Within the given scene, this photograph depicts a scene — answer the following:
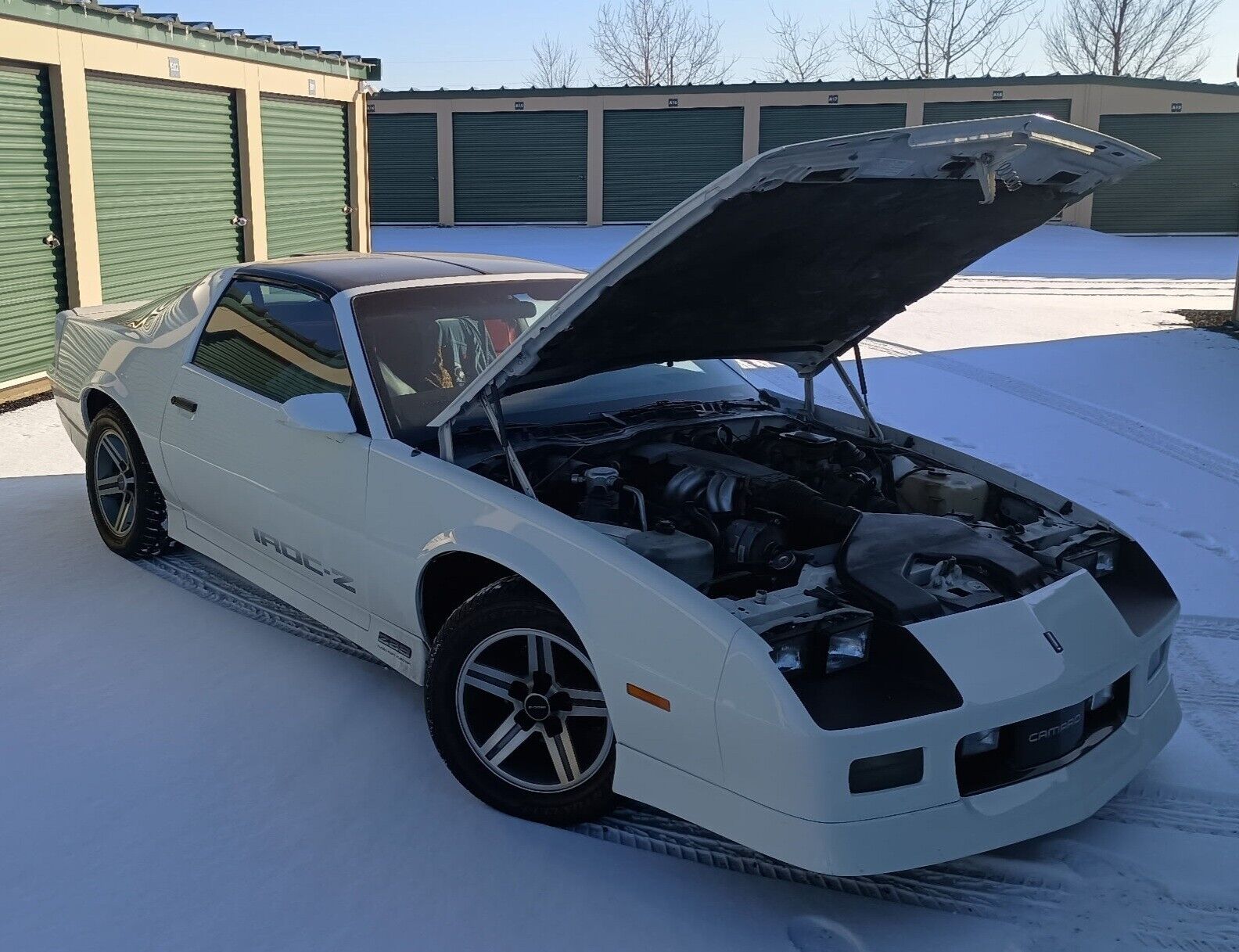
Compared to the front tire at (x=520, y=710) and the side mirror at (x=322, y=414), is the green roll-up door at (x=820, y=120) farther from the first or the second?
the front tire at (x=520, y=710)

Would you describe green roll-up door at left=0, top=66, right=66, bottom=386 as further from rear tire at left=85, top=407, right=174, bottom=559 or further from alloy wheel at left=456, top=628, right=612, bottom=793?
alloy wheel at left=456, top=628, right=612, bottom=793

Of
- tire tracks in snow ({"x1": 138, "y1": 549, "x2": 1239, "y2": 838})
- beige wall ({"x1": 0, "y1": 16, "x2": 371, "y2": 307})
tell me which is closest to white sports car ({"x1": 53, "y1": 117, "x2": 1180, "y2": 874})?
tire tracks in snow ({"x1": 138, "y1": 549, "x2": 1239, "y2": 838})

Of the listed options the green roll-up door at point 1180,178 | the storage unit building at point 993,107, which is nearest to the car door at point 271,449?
the storage unit building at point 993,107

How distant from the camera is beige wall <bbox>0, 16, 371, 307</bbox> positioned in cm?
890

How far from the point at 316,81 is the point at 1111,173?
12208 millimetres

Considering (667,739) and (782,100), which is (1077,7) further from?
(667,739)

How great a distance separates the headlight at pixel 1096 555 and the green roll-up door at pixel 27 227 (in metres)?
8.24

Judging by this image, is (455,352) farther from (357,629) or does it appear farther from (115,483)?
(115,483)

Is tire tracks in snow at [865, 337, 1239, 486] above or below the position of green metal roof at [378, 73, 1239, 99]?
below

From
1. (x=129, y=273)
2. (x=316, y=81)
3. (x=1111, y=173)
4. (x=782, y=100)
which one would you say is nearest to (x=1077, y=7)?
(x=782, y=100)

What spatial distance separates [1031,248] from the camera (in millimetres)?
21984

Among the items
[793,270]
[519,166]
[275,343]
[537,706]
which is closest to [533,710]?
[537,706]

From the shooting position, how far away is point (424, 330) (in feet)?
12.8

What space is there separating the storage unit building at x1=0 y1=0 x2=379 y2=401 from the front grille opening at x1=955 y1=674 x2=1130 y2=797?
8150 mm
